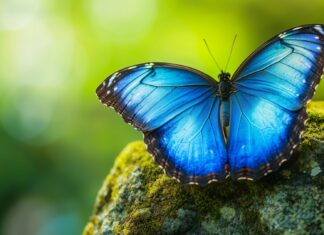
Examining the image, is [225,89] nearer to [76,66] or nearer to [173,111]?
[173,111]

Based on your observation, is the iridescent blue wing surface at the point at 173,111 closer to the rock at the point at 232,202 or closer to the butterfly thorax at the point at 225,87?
the butterfly thorax at the point at 225,87

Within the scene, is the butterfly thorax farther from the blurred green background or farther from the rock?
the blurred green background

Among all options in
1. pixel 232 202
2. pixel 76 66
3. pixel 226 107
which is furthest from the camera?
pixel 76 66

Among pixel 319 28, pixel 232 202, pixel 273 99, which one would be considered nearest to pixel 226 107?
pixel 273 99

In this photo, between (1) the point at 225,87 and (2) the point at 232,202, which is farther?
(1) the point at 225,87

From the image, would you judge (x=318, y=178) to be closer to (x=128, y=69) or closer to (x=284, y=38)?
(x=284, y=38)

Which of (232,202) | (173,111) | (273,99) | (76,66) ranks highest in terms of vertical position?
(76,66)

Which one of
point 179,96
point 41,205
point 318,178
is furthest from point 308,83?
point 41,205
